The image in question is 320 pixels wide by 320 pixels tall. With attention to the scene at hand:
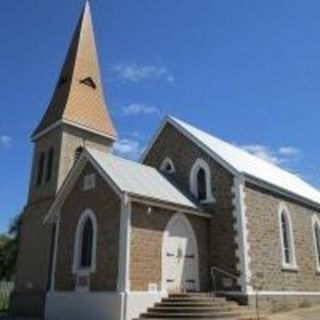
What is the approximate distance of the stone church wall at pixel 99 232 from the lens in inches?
664

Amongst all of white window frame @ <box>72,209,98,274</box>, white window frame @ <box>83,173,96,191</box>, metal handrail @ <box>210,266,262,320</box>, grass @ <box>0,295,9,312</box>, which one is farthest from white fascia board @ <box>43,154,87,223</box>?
grass @ <box>0,295,9,312</box>

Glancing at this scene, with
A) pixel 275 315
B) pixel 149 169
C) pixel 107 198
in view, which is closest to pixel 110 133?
pixel 149 169

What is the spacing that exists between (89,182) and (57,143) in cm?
902

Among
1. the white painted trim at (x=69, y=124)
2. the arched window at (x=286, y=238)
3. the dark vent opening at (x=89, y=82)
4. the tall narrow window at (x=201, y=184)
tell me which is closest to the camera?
the tall narrow window at (x=201, y=184)

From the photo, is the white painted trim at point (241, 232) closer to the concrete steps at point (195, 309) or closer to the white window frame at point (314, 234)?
the concrete steps at point (195, 309)

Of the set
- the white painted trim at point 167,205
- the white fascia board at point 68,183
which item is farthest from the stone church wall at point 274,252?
the white fascia board at point 68,183

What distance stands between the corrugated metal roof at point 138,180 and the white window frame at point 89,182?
77cm

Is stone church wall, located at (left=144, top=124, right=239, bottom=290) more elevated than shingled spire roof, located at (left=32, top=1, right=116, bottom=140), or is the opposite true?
shingled spire roof, located at (left=32, top=1, right=116, bottom=140)

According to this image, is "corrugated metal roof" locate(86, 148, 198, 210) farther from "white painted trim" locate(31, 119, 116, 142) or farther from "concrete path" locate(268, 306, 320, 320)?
"white painted trim" locate(31, 119, 116, 142)

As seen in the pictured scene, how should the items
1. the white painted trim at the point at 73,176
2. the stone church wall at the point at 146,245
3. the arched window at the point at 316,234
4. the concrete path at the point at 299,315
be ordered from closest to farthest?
the stone church wall at the point at 146,245
the concrete path at the point at 299,315
the white painted trim at the point at 73,176
the arched window at the point at 316,234

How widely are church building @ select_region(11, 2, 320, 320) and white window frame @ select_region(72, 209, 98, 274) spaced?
0.04 metres

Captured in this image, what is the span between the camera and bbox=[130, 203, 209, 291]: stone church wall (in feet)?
53.8

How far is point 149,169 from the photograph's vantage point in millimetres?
21406

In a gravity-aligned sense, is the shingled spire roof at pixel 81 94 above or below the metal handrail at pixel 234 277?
above
